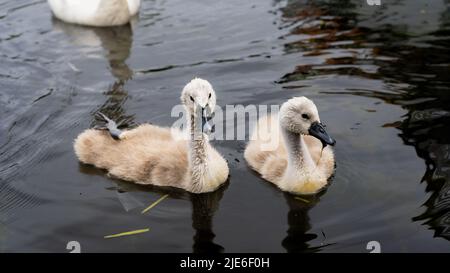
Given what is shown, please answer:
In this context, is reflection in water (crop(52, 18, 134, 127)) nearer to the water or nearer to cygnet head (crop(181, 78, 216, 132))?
the water

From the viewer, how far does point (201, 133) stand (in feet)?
19.8

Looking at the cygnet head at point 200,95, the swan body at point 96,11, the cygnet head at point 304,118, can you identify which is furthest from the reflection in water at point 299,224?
the swan body at point 96,11

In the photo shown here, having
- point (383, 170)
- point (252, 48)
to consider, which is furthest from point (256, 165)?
point (252, 48)

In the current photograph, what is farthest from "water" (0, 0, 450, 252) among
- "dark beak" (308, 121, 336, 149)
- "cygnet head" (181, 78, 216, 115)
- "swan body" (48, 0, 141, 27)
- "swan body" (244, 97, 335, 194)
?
"cygnet head" (181, 78, 216, 115)

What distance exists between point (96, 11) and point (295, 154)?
7229 mm

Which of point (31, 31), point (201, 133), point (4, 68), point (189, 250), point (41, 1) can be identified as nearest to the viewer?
point (189, 250)

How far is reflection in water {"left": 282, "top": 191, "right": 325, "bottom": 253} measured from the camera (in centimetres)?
523

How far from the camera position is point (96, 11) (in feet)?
39.4

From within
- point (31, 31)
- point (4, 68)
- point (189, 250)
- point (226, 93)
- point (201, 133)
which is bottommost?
point (189, 250)

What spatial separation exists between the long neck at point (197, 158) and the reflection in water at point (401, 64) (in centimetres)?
210

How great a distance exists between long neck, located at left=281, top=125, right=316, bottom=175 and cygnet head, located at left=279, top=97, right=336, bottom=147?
11 cm

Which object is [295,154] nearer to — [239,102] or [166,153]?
[166,153]

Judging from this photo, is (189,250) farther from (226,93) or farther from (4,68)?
(4,68)

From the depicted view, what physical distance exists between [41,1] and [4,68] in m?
5.05
